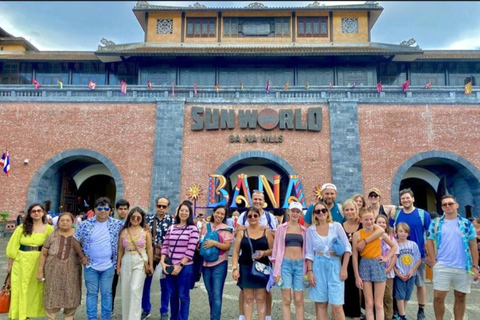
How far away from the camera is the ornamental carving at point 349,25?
1950 cm

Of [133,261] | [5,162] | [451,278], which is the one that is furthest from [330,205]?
[5,162]

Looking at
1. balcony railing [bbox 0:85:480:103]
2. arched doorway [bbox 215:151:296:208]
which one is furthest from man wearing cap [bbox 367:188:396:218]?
balcony railing [bbox 0:85:480:103]

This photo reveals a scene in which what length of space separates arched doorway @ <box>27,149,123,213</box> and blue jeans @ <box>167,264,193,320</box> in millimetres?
11325

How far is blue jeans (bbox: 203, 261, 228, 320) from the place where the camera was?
4688 mm

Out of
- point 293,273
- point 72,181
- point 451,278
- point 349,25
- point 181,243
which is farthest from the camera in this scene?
point 349,25

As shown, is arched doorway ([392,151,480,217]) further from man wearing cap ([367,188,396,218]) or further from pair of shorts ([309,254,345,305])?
pair of shorts ([309,254,345,305])

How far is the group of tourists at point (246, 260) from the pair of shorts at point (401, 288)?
2 cm

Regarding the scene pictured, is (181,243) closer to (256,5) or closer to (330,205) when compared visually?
(330,205)

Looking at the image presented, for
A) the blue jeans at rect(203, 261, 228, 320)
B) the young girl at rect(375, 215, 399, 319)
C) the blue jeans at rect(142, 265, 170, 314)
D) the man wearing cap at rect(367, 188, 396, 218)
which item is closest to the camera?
the blue jeans at rect(203, 261, 228, 320)

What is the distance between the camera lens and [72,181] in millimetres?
17969

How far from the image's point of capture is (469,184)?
15.8m

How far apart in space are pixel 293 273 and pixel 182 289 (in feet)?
4.76

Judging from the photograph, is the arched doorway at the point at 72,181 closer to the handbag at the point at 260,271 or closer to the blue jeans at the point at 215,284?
the blue jeans at the point at 215,284

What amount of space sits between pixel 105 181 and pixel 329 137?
13.3 metres
